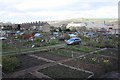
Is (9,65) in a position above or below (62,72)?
above

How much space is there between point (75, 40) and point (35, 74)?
1758cm

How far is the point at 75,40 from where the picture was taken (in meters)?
29.2

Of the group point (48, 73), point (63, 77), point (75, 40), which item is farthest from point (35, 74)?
point (75, 40)

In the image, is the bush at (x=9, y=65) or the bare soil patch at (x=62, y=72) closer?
the bare soil patch at (x=62, y=72)

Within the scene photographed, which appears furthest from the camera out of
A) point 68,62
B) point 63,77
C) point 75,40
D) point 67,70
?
point 75,40

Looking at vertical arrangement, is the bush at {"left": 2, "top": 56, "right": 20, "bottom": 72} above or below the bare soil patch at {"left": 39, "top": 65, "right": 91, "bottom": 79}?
above

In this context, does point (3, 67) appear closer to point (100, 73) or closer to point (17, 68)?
point (17, 68)

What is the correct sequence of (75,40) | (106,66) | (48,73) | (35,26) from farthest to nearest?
(35,26) < (75,40) < (106,66) < (48,73)

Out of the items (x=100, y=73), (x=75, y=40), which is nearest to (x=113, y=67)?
(x=100, y=73)

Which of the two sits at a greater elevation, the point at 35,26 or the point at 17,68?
the point at 35,26

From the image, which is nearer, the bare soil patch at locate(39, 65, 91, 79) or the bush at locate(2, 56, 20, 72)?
the bare soil patch at locate(39, 65, 91, 79)

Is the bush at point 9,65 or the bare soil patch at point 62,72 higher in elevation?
the bush at point 9,65

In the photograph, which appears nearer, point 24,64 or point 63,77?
point 63,77

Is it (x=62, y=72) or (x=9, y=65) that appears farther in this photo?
(x=9, y=65)
